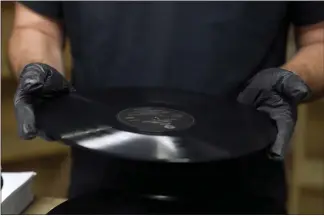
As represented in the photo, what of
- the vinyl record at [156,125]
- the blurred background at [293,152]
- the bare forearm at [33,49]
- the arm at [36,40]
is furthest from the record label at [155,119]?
the blurred background at [293,152]

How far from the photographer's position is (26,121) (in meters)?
0.49

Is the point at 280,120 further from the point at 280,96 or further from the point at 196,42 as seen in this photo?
the point at 196,42

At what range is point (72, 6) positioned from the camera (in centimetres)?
81

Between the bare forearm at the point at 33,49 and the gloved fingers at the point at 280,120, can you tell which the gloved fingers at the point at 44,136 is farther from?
the bare forearm at the point at 33,49

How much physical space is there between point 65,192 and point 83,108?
348mm

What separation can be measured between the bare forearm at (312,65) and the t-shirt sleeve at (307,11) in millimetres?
37

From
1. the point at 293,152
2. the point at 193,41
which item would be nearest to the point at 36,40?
the point at 193,41

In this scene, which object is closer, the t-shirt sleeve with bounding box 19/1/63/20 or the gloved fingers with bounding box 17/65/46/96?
the gloved fingers with bounding box 17/65/46/96

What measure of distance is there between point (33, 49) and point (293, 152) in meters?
0.91

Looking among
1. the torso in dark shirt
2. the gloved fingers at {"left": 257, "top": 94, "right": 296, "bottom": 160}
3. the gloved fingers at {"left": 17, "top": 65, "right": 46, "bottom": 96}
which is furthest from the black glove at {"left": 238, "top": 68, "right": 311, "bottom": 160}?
the gloved fingers at {"left": 17, "top": 65, "right": 46, "bottom": 96}

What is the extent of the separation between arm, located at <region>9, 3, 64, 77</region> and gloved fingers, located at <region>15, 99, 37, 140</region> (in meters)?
0.31

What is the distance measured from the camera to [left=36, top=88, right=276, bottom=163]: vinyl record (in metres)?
0.44

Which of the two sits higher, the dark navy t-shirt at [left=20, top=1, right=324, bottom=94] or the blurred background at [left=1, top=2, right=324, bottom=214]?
the dark navy t-shirt at [left=20, top=1, right=324, bottom=94]

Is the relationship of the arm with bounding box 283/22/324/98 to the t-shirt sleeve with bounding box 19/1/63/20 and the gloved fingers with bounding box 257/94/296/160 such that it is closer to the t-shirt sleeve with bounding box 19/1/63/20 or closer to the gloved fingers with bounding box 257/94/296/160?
the gloved fingers with bounding box 257/94/296/160
